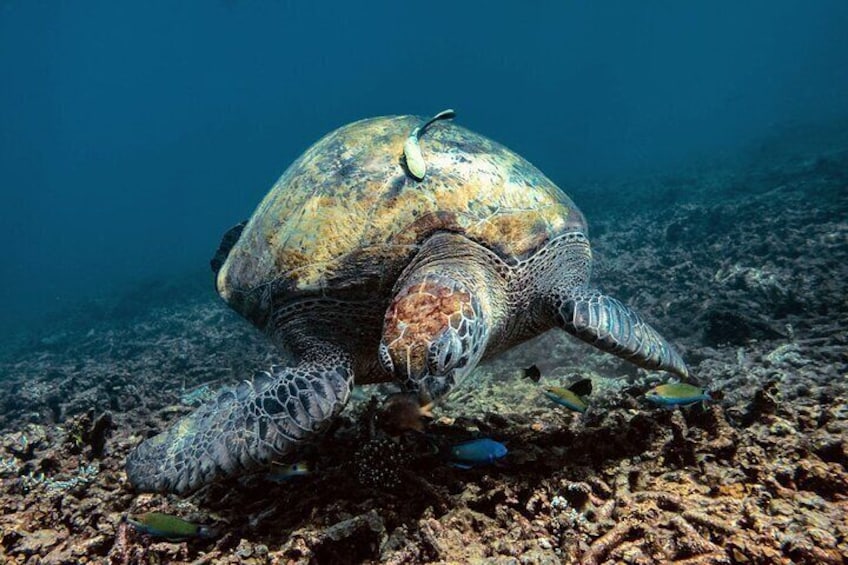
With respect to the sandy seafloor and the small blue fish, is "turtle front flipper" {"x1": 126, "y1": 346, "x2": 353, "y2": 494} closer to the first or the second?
the sandy seafloor

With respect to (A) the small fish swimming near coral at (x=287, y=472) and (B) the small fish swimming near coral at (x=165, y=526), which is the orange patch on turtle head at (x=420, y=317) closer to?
(A) the small fish swimming near coral at (x=287, y=472)

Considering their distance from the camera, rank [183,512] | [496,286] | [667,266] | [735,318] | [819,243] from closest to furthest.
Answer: [183,512]
[496,286]
[735,318]
[819,243]
[667,266]

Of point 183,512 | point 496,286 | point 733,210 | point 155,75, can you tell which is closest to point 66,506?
point 183,512

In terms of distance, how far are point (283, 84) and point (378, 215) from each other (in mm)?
130968

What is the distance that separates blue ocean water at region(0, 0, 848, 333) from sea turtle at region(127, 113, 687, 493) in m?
65.0

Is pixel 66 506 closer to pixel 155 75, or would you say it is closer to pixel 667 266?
pixel 667 266

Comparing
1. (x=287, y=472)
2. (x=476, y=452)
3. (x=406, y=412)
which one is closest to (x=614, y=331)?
(x=476, y=452)

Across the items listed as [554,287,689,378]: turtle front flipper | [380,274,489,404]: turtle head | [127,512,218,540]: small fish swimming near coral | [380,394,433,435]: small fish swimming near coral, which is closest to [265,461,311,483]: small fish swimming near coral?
[127,512,218,540]: small fish swimming near coral

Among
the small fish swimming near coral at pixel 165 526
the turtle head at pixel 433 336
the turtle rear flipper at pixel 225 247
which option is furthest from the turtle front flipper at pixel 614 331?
the turtle rear flipper at pixel 225 247

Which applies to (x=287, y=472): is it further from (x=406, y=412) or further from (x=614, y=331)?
Result: (x=614, y=331)

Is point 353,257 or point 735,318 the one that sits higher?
point 735,318

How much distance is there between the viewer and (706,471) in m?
2.17

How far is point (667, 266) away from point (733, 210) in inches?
160

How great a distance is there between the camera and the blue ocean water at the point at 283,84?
7925 cm
